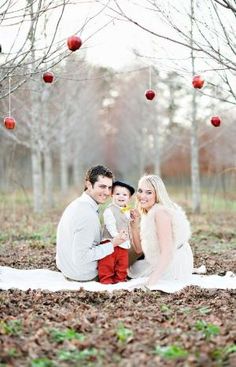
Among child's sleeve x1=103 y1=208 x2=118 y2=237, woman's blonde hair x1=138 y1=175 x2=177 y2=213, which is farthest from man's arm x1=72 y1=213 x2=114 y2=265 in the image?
woman's blonde hair x1=138 y1=175 x2=177 y2=213

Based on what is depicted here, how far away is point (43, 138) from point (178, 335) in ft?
42.4

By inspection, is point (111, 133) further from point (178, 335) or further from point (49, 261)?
point (178, 335)

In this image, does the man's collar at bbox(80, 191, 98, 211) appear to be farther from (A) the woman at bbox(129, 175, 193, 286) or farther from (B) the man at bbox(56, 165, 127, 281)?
(A) the woman at bbox(129, 175, 193, 286)

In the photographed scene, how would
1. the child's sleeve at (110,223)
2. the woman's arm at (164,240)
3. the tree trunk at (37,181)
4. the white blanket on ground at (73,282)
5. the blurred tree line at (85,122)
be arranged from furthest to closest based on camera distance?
the tree trunk at (37,181) → the blurred tree line at (85,122) → the child's sleeve at (110,223) → the woman's arm at (164,240) → the white blanket on ground at (73,282)

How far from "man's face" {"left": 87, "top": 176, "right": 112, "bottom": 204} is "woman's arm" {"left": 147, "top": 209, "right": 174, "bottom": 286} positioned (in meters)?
0.68

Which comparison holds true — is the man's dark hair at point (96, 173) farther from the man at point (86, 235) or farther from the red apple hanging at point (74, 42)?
the red apple hanging at point (74, 42)

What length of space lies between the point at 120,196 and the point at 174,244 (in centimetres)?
78

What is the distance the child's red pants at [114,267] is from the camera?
6426 millimetres

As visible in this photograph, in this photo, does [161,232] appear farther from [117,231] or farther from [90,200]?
[90,200]

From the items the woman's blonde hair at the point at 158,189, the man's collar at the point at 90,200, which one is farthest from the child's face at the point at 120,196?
the woman's blonde hair at the point at 158,189

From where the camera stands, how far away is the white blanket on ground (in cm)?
601

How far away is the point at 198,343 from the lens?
157 inches

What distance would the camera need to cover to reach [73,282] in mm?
6336

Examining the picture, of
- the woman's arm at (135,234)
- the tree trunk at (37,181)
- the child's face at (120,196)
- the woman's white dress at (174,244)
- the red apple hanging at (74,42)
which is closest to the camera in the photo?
the red apple hanging at (74,42)
